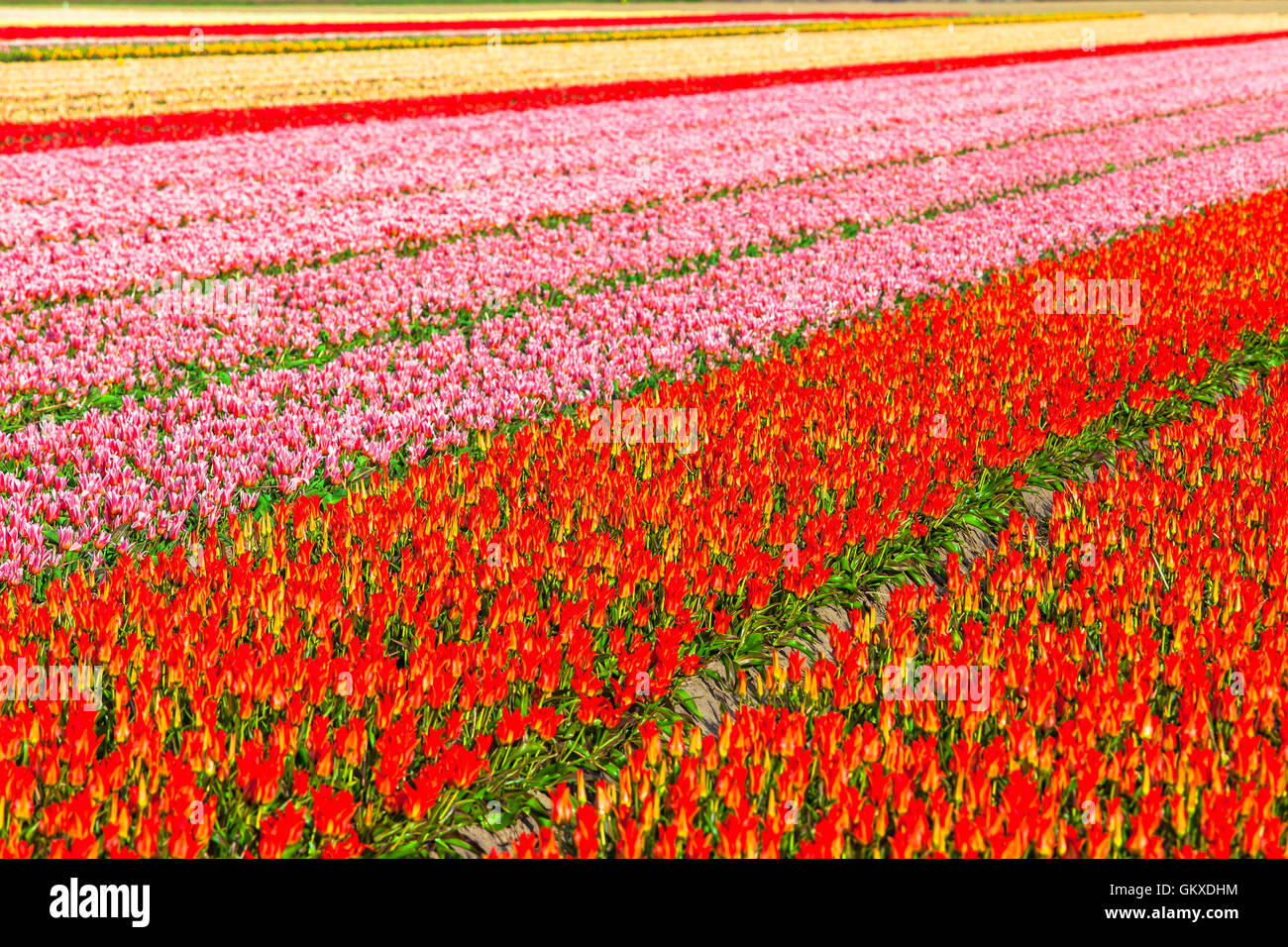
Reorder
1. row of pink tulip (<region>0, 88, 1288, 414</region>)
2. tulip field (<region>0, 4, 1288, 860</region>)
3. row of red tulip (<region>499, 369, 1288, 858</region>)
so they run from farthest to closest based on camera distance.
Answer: row of pink tulip (<region>0, 88, 1288, 414</region>), tulip field (<region>0, 4, 1288, 860</region>), row of red tulip (<region>499, 369, 1288, 858</region>)

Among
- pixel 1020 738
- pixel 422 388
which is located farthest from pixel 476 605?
pixel 422 388

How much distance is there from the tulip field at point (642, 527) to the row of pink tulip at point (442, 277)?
77 mm

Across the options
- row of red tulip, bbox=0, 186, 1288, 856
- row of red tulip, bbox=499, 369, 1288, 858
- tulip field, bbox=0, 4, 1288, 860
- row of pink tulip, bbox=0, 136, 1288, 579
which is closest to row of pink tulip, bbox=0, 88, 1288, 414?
tulip field, bbox=0, 4, 1288, 860

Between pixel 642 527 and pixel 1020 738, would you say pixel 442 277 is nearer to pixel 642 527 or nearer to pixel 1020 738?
pixel 642 527

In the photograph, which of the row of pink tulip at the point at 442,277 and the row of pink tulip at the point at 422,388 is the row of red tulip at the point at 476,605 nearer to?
the row of pink tulip at the point at 422,388

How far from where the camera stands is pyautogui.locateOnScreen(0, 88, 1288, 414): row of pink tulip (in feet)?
26.1

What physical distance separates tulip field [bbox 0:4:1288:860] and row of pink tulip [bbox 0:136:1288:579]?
44 millimetres

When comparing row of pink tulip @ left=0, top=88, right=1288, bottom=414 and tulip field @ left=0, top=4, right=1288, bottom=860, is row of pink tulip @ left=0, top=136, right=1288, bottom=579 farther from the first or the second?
row of pink tulip @ left=0, top=88, right=1288, bottom=414

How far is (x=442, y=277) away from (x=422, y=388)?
3716mm

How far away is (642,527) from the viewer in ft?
15.5

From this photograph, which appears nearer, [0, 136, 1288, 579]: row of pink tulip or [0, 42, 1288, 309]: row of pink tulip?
[0, 136, 1288, 579]: row of pink tulip
